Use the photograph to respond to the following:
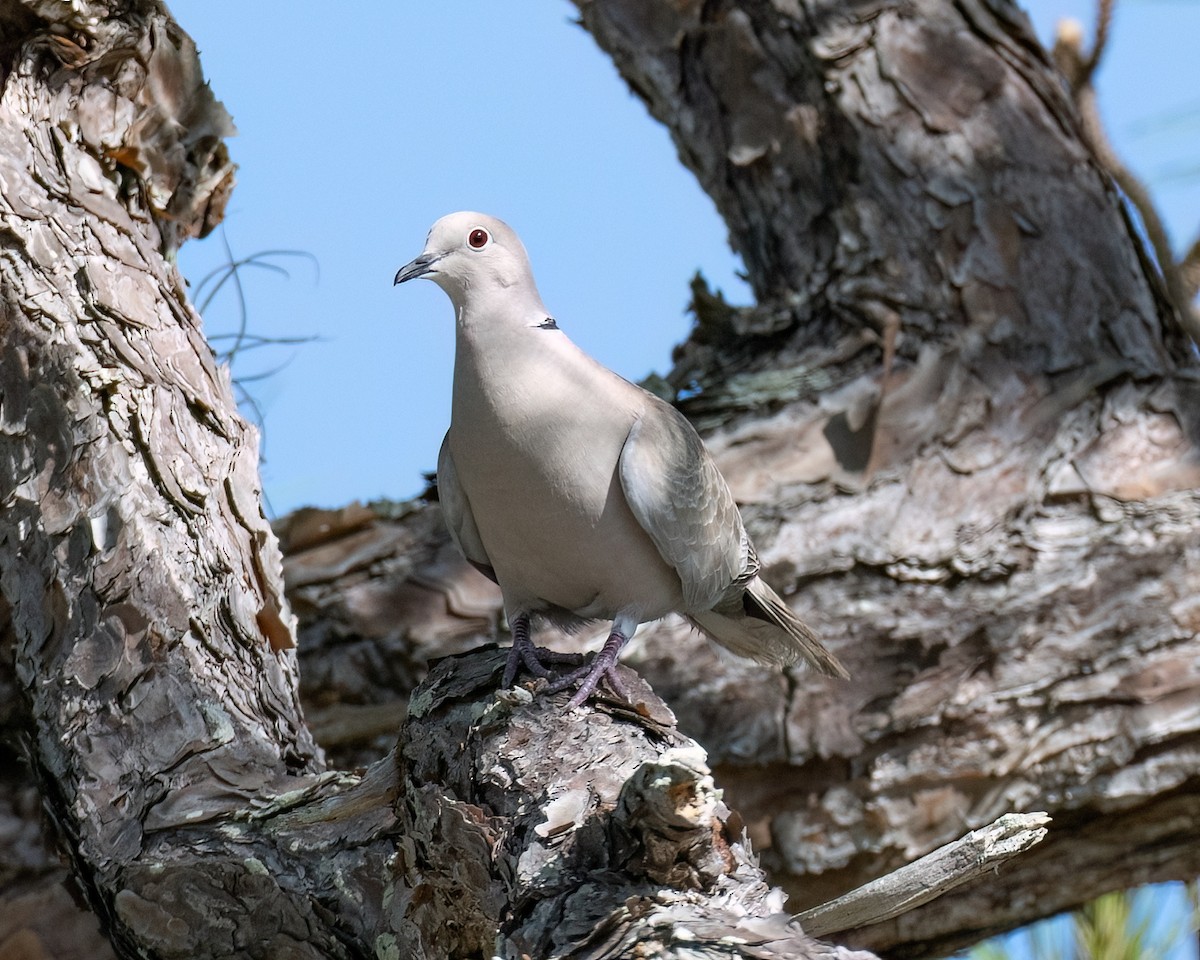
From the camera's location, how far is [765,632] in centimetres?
339

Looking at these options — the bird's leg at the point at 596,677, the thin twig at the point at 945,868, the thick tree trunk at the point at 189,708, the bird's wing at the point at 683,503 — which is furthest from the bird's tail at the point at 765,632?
the thin twig at the point at 945,868

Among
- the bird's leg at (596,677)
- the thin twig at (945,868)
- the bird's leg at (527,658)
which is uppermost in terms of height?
the bird's leg at (527,658)

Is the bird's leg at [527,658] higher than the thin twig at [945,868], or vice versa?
the bird's leg at [527,658]

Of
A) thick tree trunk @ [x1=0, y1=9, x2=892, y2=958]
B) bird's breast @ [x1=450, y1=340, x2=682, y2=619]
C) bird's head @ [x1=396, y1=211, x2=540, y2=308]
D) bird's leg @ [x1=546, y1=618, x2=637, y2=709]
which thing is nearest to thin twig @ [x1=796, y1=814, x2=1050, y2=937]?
thick tree trunk @ [x1=0, y1=9, x2=892, y2=958]

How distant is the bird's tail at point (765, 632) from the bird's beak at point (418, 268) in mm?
1064

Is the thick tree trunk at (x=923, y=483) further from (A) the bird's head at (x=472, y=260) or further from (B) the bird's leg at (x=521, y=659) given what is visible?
(A) the bird's head at (x=472, y=260)

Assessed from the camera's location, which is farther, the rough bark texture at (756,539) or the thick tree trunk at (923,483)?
the thick tree trunk at (923,483)

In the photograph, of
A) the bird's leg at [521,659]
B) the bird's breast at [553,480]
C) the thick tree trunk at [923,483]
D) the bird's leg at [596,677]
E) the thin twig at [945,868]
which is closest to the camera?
the thin twig at [945,868]

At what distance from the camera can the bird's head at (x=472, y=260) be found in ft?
9.61

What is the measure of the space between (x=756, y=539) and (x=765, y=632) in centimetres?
56

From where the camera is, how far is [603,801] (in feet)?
6.63

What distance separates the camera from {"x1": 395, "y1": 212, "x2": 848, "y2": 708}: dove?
2719mm

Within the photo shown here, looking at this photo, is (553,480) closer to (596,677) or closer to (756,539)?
(596,677)

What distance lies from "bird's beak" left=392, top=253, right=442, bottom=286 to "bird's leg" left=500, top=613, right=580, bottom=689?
2.66 ft
